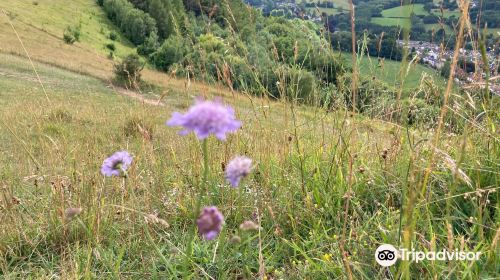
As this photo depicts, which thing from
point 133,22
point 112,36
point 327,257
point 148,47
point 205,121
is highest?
point 205,121

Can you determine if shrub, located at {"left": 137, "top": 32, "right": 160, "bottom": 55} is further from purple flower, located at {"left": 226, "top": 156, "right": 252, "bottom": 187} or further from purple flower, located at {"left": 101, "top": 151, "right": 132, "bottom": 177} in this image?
purple flower, located at {"left": 226, "top": 156, "right": 252, "bottom": 187}

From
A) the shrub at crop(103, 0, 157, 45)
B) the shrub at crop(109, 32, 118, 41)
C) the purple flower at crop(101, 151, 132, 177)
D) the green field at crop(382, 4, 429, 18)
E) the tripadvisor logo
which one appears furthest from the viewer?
the shrub at crop(103, 0, 157, 45)

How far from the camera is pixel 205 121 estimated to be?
2.95 feet

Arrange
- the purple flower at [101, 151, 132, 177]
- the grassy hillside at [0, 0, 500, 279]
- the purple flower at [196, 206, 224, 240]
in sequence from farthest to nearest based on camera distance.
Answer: the grassy hillside at [0, 0, 500, 279] < the purple flower at [101, 151, 132, 177] < the purple flower at [196, 206, 224, 240]

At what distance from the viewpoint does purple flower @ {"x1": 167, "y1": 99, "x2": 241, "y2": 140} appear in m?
0.89

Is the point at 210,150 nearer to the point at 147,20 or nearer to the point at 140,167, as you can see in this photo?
the point at 140,167

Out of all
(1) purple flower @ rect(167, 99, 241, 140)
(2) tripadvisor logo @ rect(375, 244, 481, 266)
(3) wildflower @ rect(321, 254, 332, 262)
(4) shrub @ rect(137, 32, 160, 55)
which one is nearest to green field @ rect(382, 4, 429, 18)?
(1) purple flower @ rect(167, 99, 241, 140)

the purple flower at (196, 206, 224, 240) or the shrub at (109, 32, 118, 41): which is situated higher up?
the purple flower at (196, 206, 224, 240)

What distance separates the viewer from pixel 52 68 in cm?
2008

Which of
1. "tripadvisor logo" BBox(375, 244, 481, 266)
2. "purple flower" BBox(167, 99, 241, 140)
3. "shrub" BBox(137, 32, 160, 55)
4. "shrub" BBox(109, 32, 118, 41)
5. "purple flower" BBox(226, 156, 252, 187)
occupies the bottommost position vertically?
"shrub" BBox(137, 32, 160, 55)

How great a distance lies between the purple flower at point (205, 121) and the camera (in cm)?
89

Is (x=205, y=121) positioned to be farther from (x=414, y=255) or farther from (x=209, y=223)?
(x=414, y=255)

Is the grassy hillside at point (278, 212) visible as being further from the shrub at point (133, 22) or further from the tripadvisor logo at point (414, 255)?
the shrub at point (133, 22)

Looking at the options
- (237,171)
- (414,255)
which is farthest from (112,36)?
(237,171)
